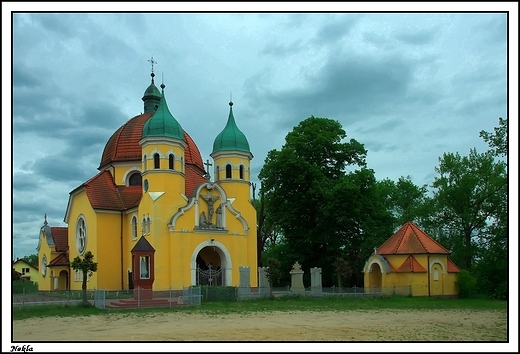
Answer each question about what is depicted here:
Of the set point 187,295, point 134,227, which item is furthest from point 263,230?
point 187,295

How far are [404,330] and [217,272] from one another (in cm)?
1975

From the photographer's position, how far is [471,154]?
149 feet

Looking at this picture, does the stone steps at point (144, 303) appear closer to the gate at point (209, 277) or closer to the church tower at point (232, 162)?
the gate at point (209, 277)

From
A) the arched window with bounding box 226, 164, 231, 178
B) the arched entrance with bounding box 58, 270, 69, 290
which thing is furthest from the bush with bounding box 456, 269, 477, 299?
the arched entrance with bounding box 58, 270, 69, 290

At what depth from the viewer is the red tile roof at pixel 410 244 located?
37.0m

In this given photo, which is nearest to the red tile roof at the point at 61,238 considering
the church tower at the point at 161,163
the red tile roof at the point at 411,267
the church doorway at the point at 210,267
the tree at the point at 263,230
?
the church tower at the point at 161,163

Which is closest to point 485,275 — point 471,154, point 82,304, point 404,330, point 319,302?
point 404,330

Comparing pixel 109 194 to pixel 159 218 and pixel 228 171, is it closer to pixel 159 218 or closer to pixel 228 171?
pixel 159 218

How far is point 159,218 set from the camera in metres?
33.7

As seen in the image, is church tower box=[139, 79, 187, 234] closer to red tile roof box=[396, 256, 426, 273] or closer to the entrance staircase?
the entrance staircase

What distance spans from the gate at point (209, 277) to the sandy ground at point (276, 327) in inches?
453

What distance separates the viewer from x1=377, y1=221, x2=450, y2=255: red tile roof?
3697 cm

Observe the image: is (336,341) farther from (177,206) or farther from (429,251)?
(429,251)

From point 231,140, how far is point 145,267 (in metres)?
11.1
